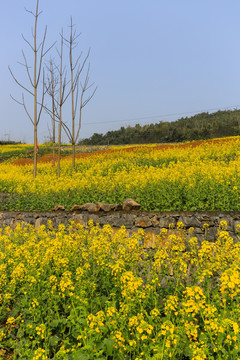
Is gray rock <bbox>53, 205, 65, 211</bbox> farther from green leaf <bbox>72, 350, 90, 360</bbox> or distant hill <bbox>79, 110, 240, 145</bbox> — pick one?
distant hill <bbox>79, 110, 240, 145</bbox>

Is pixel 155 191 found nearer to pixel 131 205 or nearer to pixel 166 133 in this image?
pixel 131 205

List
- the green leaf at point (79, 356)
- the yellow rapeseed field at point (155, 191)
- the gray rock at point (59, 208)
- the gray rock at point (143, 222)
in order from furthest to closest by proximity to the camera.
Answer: the gray rock at point (59, 208) → the yellow rapeseed field at point (155, 191) → the gray rock at point (143, 222) → the green leaf at point (79, 356)

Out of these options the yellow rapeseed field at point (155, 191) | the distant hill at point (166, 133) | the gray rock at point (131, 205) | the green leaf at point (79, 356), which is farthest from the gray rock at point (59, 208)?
the distant hill at point (166, 133)

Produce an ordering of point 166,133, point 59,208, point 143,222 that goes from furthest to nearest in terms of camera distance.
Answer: point 166,133 → point 59,208 → point 143,222

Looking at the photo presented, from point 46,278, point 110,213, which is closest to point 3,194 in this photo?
point 110,213

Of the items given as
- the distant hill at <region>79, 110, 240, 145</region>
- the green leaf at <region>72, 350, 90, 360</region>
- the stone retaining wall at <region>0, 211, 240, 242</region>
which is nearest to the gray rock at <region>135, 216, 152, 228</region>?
the stone retaining wall at <region>0, 211, 240, 242</region>

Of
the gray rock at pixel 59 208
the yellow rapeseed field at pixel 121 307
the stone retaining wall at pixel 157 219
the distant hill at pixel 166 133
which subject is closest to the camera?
the yellow rapeseed field at pixel 121 307

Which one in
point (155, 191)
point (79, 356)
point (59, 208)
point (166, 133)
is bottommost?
point (79, 356)

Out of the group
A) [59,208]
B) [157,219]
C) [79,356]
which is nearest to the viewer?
[79,356]

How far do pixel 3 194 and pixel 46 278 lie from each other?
27.2ft

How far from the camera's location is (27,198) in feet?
36.4

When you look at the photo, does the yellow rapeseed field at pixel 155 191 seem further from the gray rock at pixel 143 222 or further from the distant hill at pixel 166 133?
the distant hill at pixel 166 133

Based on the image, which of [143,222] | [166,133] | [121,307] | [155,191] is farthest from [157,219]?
[166,133]

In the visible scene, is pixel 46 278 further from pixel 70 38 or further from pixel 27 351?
pixel 70 38
